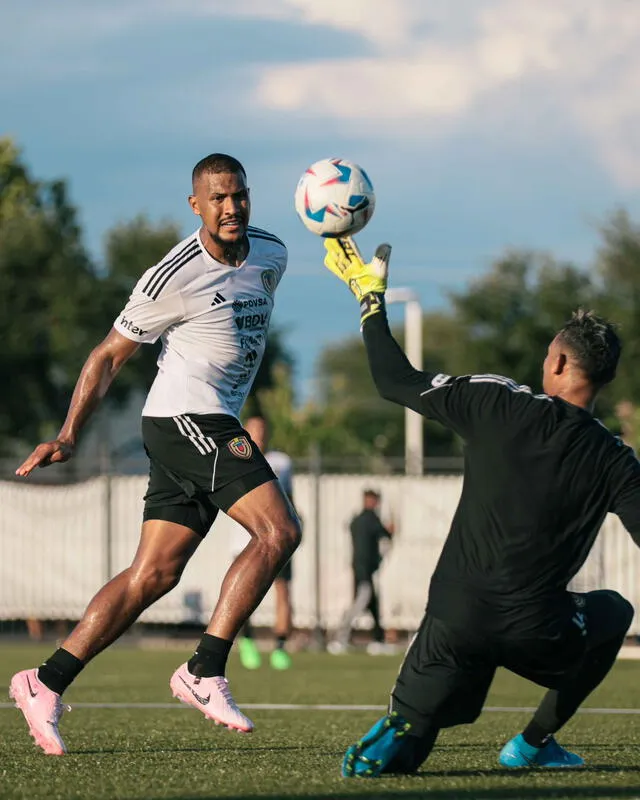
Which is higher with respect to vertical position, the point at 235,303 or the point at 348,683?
the point at 235,303

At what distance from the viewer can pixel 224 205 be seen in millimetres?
7324

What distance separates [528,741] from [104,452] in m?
17.8

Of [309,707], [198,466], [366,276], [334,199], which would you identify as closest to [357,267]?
[366,276]

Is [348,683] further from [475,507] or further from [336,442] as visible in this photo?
[336,442]

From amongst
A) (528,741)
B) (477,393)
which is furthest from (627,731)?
(477,393)

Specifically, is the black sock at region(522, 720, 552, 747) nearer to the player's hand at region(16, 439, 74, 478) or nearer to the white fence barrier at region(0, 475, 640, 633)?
the player's hand at region(16, 439, 74, 478)

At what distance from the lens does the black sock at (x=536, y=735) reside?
6336 mm

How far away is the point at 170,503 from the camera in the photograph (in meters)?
7.31

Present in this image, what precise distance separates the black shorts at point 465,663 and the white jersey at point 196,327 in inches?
76.6

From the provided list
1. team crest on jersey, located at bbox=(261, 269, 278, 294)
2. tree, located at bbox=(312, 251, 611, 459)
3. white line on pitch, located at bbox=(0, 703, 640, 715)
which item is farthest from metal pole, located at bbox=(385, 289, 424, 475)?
team crest on jersey, located at bbox=(261, 269, 278, 294)

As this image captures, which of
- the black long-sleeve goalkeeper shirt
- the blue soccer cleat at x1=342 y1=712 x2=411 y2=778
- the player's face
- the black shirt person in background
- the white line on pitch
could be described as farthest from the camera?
the black shirt person in background

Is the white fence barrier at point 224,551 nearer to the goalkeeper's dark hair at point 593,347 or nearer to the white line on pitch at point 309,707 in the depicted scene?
the white line on pitch at point 309,707

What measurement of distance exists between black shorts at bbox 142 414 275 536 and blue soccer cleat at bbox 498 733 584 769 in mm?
1638

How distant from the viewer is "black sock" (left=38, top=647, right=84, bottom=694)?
6992 mm
